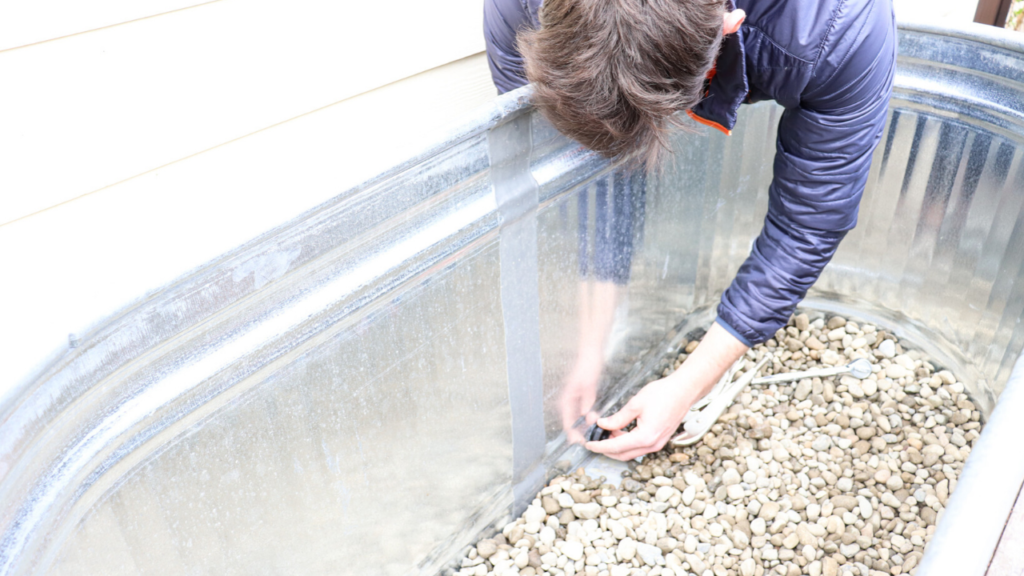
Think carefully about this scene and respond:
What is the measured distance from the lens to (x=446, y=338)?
95 centimetres

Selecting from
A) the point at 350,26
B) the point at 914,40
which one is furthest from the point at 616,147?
the point at 914,40

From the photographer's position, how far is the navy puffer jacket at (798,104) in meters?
0.80

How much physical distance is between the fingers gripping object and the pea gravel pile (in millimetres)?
24

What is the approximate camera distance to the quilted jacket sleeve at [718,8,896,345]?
0.85 meters

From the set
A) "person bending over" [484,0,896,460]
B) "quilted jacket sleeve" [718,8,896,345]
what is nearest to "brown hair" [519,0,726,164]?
"person bending over" [484,0,896,460]

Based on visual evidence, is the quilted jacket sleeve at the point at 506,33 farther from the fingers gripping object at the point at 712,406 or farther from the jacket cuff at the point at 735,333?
the fingers gripping object at the point at 712,406

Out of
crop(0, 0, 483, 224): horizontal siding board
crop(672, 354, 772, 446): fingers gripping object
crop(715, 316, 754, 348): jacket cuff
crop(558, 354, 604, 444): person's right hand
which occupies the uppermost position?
crop(0, 0, 483, 224): horizontal siding board

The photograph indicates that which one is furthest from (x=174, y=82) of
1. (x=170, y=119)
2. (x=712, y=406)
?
(x=712, y=406)

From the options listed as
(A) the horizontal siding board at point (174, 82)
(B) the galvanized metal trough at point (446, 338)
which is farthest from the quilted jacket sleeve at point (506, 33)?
(A) the horizontal siding board at point (174, 82)

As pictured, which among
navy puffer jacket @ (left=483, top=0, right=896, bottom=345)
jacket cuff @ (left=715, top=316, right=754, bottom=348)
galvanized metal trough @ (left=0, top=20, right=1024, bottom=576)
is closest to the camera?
galvanized metal trough @ (left=0, top=20, right=1024, bottom=576)

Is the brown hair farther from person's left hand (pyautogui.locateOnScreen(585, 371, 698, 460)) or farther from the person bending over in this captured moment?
person's left hand (pyautogui.locateOnScreen(585, 371, 698, 460))

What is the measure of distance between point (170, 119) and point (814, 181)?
878mm

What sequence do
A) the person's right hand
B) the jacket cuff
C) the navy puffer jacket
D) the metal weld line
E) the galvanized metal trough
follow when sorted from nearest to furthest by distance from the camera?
the galvanized metal trough, the navy puffer jacket, the metal weld line, the jacket cuff, the person's right hand

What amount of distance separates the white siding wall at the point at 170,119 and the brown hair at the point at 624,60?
173 mm
